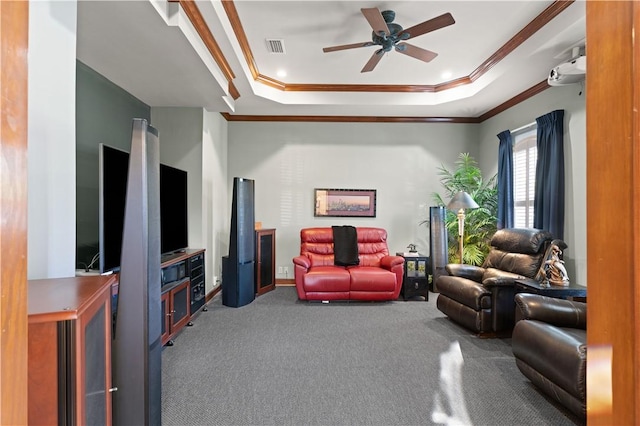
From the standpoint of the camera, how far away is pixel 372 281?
4.30m

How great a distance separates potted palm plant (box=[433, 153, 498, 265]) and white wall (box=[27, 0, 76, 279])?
15.6 ft

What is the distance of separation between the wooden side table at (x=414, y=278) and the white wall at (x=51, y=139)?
12.9 ft

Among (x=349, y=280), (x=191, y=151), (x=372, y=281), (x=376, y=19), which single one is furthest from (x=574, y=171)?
(x=191, y=151)

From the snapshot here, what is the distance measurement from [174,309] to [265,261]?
1986mm

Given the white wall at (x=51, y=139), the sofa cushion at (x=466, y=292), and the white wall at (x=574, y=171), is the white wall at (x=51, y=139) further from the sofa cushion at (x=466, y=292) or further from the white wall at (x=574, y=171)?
the white wall at (x=574, y=171)

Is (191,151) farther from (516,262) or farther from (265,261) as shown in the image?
(516,262)

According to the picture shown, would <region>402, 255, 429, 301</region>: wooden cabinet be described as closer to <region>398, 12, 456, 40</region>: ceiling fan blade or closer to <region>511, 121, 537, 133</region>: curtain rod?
<region>511, 121, 537, 133</region>: curtain rod

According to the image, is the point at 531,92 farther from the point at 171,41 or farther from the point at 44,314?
the point at 44,314

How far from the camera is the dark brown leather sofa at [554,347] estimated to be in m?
1.77

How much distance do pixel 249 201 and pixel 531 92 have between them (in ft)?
13.1

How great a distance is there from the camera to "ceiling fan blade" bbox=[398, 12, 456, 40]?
2600 millimetres

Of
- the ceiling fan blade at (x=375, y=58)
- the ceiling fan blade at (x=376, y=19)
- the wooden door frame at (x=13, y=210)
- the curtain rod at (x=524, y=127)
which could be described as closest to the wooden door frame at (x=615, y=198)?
the wooden door frame at (x=13, y=210)

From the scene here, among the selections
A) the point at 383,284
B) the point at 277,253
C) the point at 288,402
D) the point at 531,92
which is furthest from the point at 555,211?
the point at 277,253

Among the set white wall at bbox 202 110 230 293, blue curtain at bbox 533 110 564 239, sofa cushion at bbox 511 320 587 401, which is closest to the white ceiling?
white wall at bbox 202 110 230 293
